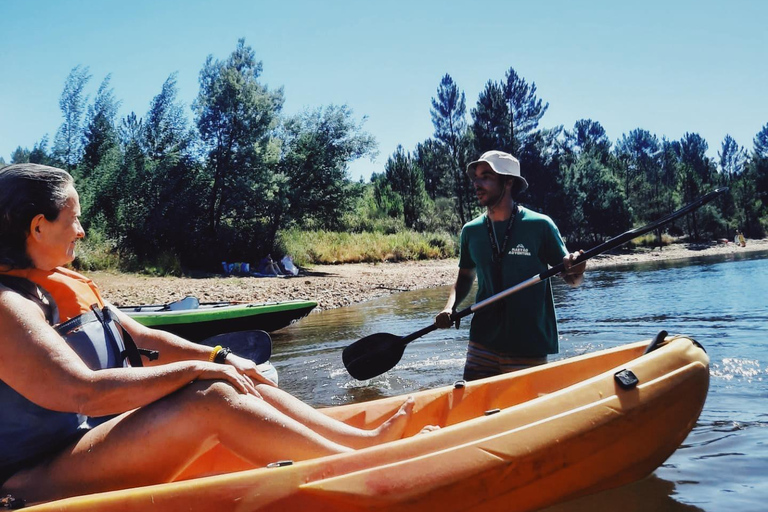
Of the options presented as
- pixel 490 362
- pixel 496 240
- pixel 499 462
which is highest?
pixel 496 240

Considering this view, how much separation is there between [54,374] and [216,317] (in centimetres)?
653

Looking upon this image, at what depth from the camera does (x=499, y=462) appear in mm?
2246

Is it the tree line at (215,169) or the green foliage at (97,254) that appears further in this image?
the tree line at (215,169)

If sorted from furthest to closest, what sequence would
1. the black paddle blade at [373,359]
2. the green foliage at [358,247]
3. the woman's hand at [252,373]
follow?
the green foliage at [358,247] → the black paddle blade at [373,359] → the woman's hand at [252,373]

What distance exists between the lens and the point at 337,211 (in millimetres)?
22422

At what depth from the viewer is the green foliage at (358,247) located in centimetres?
2172

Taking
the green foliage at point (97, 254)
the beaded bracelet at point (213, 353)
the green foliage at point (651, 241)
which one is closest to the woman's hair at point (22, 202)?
the beaded bracelet at point (213, 353)

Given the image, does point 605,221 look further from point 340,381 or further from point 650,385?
point 650,385

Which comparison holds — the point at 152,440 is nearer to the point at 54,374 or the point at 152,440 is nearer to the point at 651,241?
the point at 54,374

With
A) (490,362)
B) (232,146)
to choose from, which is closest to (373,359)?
(490,362)

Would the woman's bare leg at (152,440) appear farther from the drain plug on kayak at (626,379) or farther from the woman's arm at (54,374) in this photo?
the drain plug on kayak at (626,379)

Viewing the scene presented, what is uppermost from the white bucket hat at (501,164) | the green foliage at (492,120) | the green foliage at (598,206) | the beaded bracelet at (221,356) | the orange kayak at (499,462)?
the green foliage at (492,120)

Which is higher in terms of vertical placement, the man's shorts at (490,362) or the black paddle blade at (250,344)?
the black paddle blade at (250,344)

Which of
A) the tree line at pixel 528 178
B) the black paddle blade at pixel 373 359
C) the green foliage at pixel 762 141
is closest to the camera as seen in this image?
the black paddle blade at pixel 373 359
